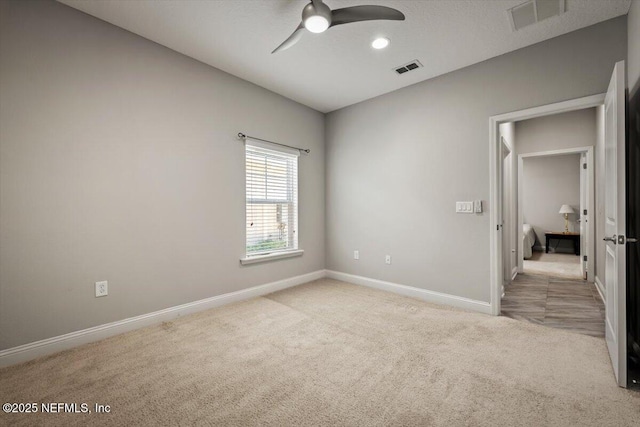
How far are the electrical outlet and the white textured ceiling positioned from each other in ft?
7.44

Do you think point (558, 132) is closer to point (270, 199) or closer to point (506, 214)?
point (506, 214)

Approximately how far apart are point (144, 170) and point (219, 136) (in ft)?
2.99

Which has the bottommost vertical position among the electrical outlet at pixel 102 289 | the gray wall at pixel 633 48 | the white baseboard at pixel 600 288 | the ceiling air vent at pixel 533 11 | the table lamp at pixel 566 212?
the white baseboard at pixel 600 288

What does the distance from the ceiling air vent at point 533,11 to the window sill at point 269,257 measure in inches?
135

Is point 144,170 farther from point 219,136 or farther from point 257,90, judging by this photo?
point 257,90

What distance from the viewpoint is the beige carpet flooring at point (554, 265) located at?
192 inches

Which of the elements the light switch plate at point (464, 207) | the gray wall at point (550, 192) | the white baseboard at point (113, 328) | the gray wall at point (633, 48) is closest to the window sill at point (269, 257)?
the white baseboard at point (113, 328)

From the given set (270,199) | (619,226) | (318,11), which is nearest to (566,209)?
(619,226)

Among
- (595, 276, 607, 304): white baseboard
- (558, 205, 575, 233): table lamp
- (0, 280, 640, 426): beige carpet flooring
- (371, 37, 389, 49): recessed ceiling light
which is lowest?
(0, 280, 640, 426): beige carpet flooring

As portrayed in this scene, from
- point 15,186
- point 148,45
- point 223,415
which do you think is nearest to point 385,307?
point 223,415

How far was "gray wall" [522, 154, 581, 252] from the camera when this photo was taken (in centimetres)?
705

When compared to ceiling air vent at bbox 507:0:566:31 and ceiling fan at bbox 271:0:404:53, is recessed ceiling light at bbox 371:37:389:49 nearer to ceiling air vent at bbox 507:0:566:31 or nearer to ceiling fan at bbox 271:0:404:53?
ceiling fan at bbox 271:0:404:53

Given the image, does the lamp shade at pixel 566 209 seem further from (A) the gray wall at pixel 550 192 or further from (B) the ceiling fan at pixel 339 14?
(B) the ceiling fan at pixel 339 14

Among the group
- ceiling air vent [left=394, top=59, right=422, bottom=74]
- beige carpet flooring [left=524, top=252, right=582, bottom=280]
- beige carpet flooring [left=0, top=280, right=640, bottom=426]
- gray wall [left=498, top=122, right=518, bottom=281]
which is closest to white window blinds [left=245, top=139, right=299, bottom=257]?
beige carpet flooring [left=0, top=280, right=640, bottom=426]
